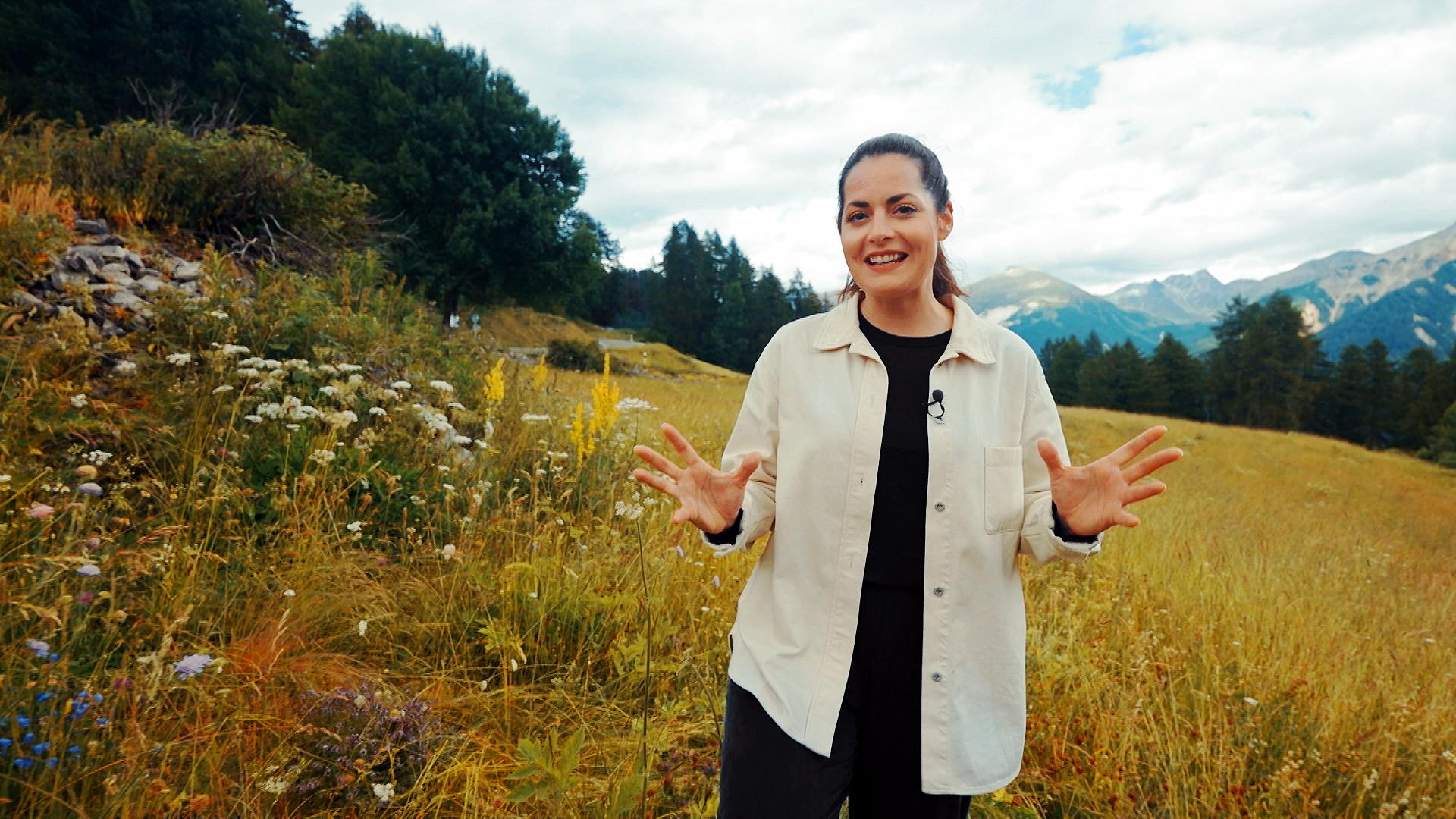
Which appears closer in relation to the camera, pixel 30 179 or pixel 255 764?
pixel 255 764

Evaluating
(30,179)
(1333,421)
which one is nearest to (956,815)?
(30,179)

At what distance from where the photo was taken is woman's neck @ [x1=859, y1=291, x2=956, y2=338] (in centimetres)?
181

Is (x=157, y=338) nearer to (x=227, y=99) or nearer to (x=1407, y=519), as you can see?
(x=1407, y=519)

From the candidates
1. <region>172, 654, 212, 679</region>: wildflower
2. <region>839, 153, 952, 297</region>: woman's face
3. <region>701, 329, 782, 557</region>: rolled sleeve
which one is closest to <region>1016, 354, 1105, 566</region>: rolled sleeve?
<region>839, 153, 952, 297</region>: woman's face

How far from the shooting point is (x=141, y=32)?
22.5m

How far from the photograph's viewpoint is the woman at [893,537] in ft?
5.15

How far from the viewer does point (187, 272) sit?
5652 millimetres

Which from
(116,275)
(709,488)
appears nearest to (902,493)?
(709,488)

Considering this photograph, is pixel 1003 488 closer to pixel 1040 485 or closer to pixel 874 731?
pixel 1040 485

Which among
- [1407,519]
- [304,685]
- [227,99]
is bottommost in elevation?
[1407,519]

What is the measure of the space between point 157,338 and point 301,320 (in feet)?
2.66

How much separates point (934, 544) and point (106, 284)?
6.07 metres

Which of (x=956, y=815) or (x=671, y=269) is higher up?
(x=671, y=269)

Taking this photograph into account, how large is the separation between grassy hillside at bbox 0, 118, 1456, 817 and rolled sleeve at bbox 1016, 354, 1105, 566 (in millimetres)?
1001
